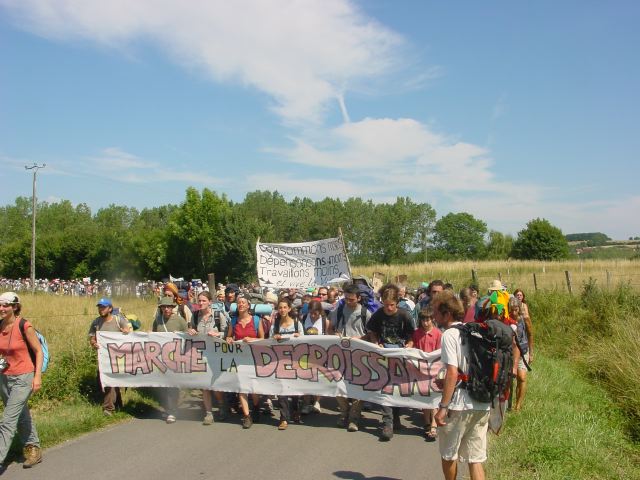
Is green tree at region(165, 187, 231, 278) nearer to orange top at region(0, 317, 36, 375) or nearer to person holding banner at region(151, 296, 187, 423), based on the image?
person holding banner at region(151, 296, 187, 423)

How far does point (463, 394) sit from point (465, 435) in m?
0.38

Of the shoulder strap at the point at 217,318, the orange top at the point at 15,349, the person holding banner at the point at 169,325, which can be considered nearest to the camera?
the orange top at the point at 15,349

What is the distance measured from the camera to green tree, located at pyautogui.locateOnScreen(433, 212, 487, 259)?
3615 inches

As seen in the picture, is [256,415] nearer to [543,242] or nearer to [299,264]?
[299,264]

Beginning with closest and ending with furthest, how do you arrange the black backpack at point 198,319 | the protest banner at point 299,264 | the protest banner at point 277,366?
1. the protest banner at point 277,366
2. the black backpack at point 198,319
3. the protest banner at point 299,264

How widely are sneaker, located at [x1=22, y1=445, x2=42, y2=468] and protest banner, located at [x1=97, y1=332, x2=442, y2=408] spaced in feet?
7.17

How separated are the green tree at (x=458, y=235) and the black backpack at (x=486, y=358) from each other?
290 ft

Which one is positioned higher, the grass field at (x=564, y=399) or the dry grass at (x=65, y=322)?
the dry grass at (x=65, y=322)

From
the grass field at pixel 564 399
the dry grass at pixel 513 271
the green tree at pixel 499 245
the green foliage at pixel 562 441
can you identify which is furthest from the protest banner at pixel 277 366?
the green tree at pixel 499 245

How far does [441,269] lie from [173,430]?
92.2 ft

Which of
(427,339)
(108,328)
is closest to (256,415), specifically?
(108,328)

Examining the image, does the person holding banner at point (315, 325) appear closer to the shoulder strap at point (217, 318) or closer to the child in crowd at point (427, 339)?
the shoulder strap at point (217, 318)

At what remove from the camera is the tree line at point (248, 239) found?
5313 centimetres

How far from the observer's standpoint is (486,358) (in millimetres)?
4430
